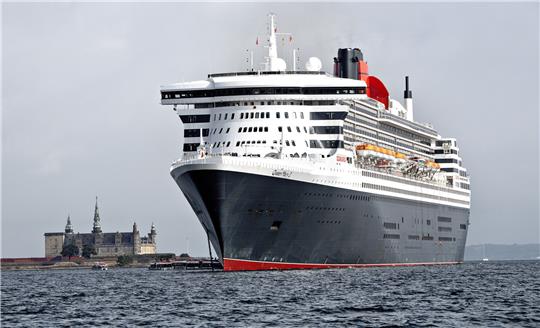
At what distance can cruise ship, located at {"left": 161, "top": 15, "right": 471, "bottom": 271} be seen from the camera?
212 ft

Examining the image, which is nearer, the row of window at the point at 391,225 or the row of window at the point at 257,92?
the row of window at the point at 257,92

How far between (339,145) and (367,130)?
12116 mm

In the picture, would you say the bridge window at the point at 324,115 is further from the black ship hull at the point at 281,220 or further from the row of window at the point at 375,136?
the row of window at the point at 375,136

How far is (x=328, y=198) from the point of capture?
6919cm

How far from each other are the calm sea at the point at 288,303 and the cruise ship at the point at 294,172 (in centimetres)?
349

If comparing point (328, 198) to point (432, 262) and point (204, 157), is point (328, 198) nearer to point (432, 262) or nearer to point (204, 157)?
point (204, 157)

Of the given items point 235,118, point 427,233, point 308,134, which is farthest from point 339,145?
point 427,233

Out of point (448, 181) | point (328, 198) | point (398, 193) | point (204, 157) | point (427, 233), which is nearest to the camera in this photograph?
point (204, 157)

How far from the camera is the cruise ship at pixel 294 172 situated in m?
64.6

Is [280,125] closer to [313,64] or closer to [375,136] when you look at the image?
[313,64]

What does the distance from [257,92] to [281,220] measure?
34.0 ft

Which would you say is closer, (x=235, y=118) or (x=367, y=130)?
(x=235, y=118)

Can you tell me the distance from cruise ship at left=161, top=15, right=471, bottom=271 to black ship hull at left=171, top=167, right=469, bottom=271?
0.06 meters

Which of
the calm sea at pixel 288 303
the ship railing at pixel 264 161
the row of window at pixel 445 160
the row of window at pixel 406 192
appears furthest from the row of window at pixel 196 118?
the row of window at pixel 445 160
